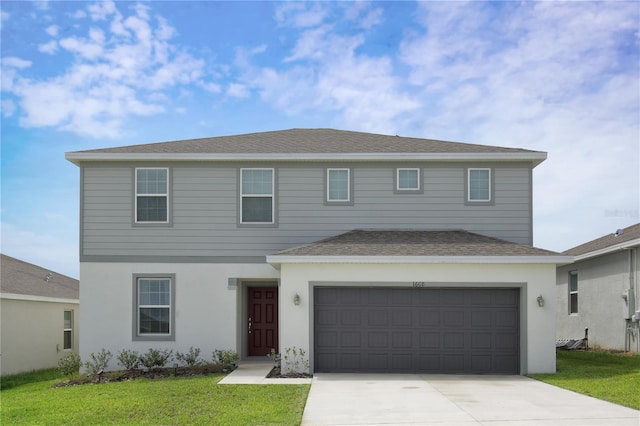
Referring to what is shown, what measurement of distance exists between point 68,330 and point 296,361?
10601 millimetres

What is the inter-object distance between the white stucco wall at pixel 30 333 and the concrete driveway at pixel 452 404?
952 cm

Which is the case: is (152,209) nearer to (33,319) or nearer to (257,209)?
(257,209)

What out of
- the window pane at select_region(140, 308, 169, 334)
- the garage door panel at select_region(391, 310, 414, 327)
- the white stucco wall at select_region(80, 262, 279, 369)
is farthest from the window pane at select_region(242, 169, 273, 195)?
the garage door panel at select_region(391, 310, 414, 327)

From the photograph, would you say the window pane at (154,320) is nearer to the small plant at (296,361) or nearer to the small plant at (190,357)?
the small plant at (190,357)

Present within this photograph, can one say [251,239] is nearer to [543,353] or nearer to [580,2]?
[543,353]

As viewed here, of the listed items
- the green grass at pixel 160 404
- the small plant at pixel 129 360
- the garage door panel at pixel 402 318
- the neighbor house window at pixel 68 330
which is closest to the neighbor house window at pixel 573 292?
the garage door panel at pixel 402 318

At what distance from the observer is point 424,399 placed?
1149 cm

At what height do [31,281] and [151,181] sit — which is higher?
[151,181]

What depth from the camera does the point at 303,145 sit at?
1806 cm

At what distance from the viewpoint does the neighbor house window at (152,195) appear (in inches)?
683

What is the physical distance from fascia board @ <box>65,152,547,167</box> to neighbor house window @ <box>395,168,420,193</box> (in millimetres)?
401

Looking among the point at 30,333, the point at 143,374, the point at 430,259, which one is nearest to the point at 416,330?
the point at 430,259

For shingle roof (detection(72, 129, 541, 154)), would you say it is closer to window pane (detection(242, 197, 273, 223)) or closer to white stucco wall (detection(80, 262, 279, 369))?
window pane (detection(242, 197, 273, 223))

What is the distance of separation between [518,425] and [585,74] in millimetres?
11148
